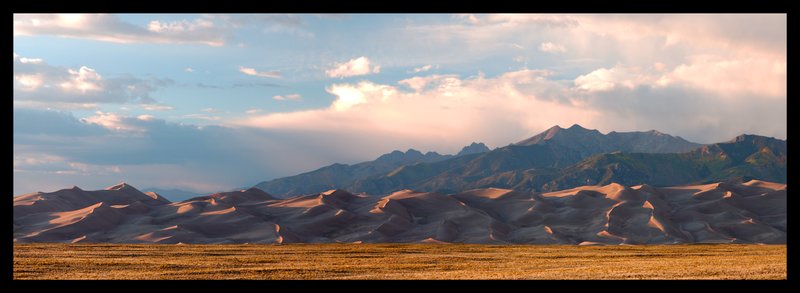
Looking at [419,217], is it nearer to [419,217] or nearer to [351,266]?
[419,217]

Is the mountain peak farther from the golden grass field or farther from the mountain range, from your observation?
the golden grass field

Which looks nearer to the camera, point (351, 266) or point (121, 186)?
point (351, 266)

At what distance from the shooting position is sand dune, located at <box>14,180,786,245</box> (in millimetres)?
120750

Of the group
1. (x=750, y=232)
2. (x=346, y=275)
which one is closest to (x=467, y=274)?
(x=346, y=275)

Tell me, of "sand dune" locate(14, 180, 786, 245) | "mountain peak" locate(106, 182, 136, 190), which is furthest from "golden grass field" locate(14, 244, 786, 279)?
"mountain peak" locate(106, 182, 136, 190)

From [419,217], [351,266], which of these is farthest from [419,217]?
[351,266]

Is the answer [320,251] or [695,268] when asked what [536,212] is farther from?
[695,268]

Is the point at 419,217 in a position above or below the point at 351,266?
below

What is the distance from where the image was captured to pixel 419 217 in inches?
5630

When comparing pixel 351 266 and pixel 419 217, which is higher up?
pixel 351 266

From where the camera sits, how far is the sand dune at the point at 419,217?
121 m

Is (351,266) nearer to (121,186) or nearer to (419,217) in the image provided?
(419,217)

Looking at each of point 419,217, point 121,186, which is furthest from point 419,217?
point 121,186

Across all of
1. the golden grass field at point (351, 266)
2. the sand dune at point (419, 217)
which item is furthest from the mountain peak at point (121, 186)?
the golden grass field at point (351, 266)
